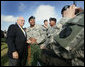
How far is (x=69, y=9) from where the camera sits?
4.20 meters

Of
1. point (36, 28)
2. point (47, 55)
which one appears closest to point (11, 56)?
point (47, 55)

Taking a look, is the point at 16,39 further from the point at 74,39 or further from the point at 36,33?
the point at 36,33

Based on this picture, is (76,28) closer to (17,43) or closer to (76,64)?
(76,64)

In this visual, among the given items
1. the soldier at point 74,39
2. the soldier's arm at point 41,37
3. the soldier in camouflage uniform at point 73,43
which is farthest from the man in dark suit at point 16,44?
the soldier's arm at point 41,37

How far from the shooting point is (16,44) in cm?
457

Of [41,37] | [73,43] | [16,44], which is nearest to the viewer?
[73,43]

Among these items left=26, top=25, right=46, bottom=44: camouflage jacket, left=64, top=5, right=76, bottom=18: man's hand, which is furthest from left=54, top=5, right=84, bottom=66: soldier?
left=26, top=25, right=46, bottom=44: camouflage jacket

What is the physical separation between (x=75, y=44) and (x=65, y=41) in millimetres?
242

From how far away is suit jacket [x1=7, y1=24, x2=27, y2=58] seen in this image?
14.7 feet

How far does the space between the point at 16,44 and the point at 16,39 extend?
0.14 meters

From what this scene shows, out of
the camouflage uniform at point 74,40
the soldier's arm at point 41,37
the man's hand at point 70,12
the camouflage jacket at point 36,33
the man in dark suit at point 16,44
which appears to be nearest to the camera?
the camouflage uniform at point 74,40

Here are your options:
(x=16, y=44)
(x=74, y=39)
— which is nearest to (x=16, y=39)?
(x=16, y=44)

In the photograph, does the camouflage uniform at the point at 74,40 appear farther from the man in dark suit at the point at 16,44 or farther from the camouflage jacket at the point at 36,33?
the camouflage jacket at the point at 36,33

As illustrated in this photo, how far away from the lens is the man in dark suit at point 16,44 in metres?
4.40
